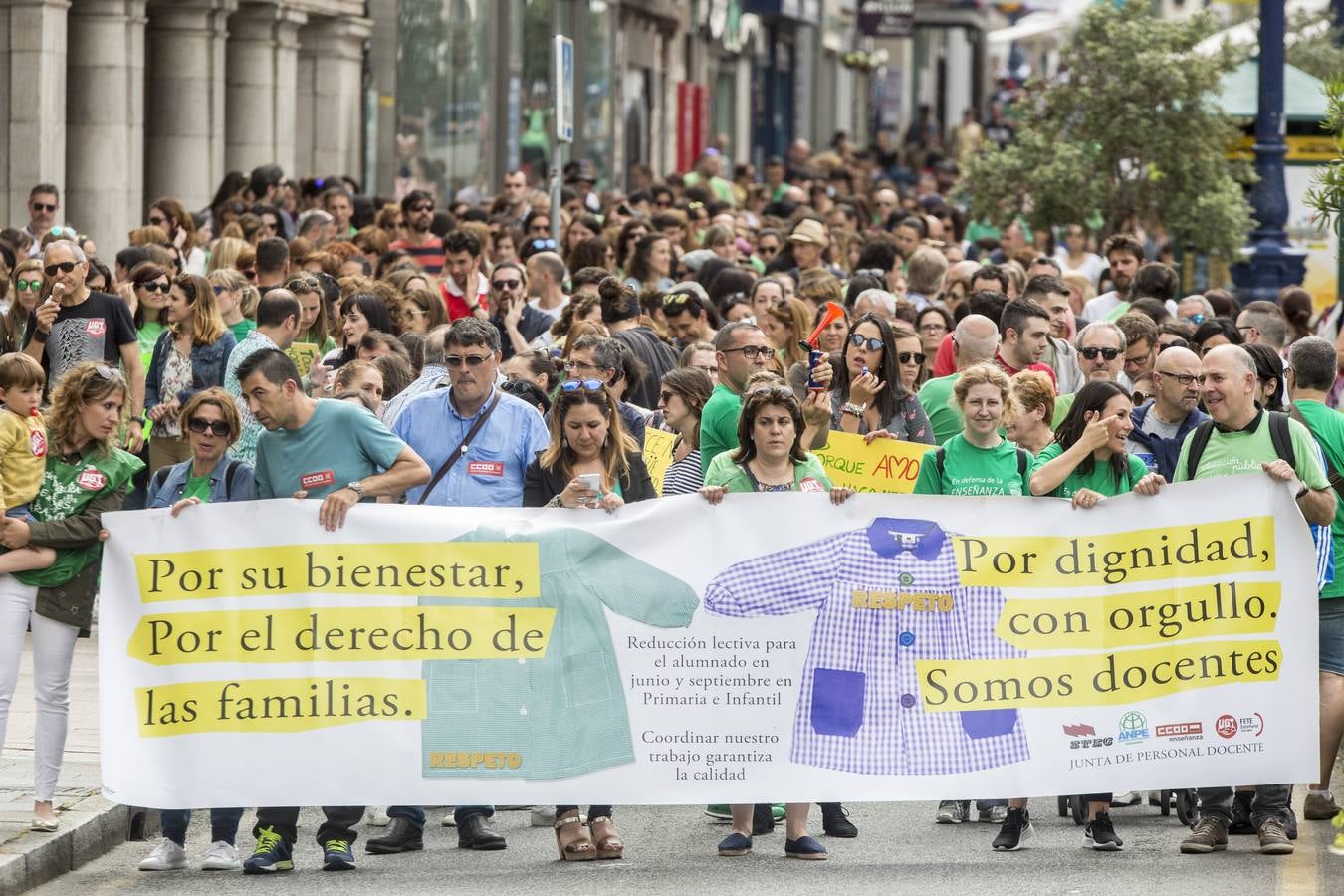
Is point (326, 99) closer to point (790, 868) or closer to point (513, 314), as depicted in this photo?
point (513, 314)

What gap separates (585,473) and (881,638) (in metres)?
1.17

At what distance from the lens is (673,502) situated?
9023 millimetres

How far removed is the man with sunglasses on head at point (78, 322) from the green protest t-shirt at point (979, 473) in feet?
16.3

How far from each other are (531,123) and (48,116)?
1405cm

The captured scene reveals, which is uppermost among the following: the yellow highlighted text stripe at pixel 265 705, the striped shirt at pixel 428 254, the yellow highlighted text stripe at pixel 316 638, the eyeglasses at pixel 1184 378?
the striped shirt at pixel 428 254

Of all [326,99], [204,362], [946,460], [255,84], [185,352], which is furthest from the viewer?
[326,99]

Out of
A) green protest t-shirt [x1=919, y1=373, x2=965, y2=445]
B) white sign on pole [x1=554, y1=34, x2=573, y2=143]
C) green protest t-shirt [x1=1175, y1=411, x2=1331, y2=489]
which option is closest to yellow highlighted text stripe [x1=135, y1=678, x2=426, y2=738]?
green protest t-shirt [x1=1175, y1=411, x2=1331, y2=489]

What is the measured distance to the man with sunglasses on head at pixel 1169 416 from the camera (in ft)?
32.6

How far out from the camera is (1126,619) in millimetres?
9078

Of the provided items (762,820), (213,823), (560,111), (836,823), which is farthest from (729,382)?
(560,111)

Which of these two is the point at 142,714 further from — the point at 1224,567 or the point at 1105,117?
the point at 1105,117

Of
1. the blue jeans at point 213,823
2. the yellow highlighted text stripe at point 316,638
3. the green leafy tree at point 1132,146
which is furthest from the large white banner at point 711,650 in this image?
the green leafy tree at point 1132,146

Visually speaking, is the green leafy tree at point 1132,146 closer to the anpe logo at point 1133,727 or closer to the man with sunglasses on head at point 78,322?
the man with sunglasses on head at point 78,322

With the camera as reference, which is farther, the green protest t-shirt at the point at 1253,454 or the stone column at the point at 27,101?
the stone column at the point at 27,101
